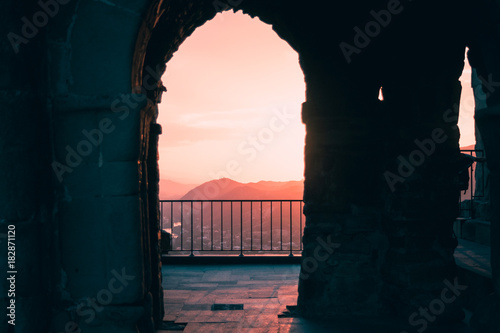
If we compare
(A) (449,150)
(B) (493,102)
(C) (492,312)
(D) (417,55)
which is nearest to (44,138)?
(B) (493,102)

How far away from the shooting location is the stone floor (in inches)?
144

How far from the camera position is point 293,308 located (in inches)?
168

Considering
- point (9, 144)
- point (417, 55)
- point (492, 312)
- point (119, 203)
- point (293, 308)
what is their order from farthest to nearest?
point (293, 308)
point (417, 55)
point (492, 312)
point (119, 203)
point (9, 144)

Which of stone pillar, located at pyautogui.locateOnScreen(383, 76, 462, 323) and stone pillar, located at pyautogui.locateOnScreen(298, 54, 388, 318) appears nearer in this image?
stone pillar, located at pyautogui.locateOnScreen(383, 76, 462, 323)

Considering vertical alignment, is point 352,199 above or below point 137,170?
below

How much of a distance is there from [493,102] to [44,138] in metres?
2.65

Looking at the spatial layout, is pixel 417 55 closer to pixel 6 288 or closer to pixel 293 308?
pixel 293 308

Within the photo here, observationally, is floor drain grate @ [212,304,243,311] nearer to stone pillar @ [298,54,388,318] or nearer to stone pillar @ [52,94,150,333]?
stone pillar @ [298,54,388,318]

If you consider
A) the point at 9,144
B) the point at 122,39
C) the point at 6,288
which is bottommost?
the point at 6,288

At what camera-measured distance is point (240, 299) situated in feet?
15.4

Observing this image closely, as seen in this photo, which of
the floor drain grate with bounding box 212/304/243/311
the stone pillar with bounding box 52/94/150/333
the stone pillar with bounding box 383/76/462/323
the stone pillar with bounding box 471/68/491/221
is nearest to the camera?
the stone pillar with bounding box 52/94/150/333

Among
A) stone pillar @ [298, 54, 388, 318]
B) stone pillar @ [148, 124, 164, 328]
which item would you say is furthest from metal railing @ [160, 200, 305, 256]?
stone pillar @ [148, 124, 164, 328]

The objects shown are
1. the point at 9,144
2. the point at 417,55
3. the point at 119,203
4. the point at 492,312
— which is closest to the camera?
the point at 9,144

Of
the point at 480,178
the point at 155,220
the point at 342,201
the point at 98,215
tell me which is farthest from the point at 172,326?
the point at 480,178
